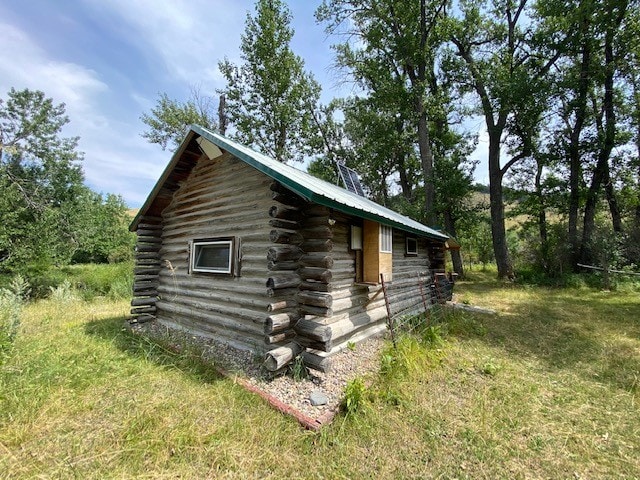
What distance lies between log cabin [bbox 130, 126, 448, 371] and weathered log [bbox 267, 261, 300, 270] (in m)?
0.02

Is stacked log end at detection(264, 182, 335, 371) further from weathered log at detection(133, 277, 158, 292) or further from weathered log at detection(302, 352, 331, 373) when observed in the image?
weathered log at detection(133, 277, 158, 292)

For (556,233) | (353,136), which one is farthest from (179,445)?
(353,136)

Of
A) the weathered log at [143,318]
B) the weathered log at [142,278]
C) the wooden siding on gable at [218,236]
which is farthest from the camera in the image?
the weathered log at [142,278]

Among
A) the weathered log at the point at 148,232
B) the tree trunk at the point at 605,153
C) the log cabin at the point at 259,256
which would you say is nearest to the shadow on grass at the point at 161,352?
the log cabin at the point at 259,256

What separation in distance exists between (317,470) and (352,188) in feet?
37.4

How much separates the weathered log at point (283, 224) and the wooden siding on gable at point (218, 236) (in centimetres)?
56

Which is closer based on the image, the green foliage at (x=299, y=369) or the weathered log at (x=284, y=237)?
the green foliage at (x=299, y=369)

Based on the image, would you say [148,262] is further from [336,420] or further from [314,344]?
[336,420]

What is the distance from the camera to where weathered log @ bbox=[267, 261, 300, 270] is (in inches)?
191

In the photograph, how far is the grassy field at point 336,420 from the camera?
288cm

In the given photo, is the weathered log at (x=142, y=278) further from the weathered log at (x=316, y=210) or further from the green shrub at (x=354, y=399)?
the green shrub at (x=354, y=399)

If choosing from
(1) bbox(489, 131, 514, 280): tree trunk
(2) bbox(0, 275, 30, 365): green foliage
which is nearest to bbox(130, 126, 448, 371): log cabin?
(2) bbox(0, 275, 30, 365): green foliage

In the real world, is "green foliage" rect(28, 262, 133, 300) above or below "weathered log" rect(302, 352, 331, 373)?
above

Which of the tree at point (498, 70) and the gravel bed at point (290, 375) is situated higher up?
the tree at point (498, 70)
